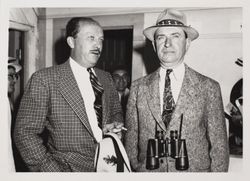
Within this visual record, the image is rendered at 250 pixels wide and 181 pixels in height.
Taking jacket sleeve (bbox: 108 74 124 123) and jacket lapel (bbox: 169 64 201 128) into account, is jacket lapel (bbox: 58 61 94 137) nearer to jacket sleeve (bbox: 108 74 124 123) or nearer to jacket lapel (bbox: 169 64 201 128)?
jacket sleeve (bbox: 108 74 124 123)

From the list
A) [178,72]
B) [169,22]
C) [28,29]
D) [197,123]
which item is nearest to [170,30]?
[169,22]

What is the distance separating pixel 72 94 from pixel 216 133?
57cm

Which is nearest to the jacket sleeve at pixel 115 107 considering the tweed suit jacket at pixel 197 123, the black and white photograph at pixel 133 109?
the black and white photograph at pixel 133 109

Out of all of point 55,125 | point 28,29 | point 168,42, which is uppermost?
point 28,29

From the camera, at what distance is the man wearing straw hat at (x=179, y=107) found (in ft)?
3.84

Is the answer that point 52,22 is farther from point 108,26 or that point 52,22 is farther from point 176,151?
point 176,151

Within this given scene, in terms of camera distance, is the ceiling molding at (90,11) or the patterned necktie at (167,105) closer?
the patterned necktie at (167,105)

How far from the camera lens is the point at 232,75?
4.32 ft

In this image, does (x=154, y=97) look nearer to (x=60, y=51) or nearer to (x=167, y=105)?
(x=167, y=105)

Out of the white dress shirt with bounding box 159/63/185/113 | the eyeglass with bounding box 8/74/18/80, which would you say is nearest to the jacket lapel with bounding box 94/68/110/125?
the white dress shirt with bounding box 159/63/185/113

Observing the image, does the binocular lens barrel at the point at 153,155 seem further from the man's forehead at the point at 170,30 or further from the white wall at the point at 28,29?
the white wall at the point at 28,29

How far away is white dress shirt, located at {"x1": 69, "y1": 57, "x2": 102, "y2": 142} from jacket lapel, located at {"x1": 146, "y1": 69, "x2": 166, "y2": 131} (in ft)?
0.72

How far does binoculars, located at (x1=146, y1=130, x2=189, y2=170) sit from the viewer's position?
3.84 feet

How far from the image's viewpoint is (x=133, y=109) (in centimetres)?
124
